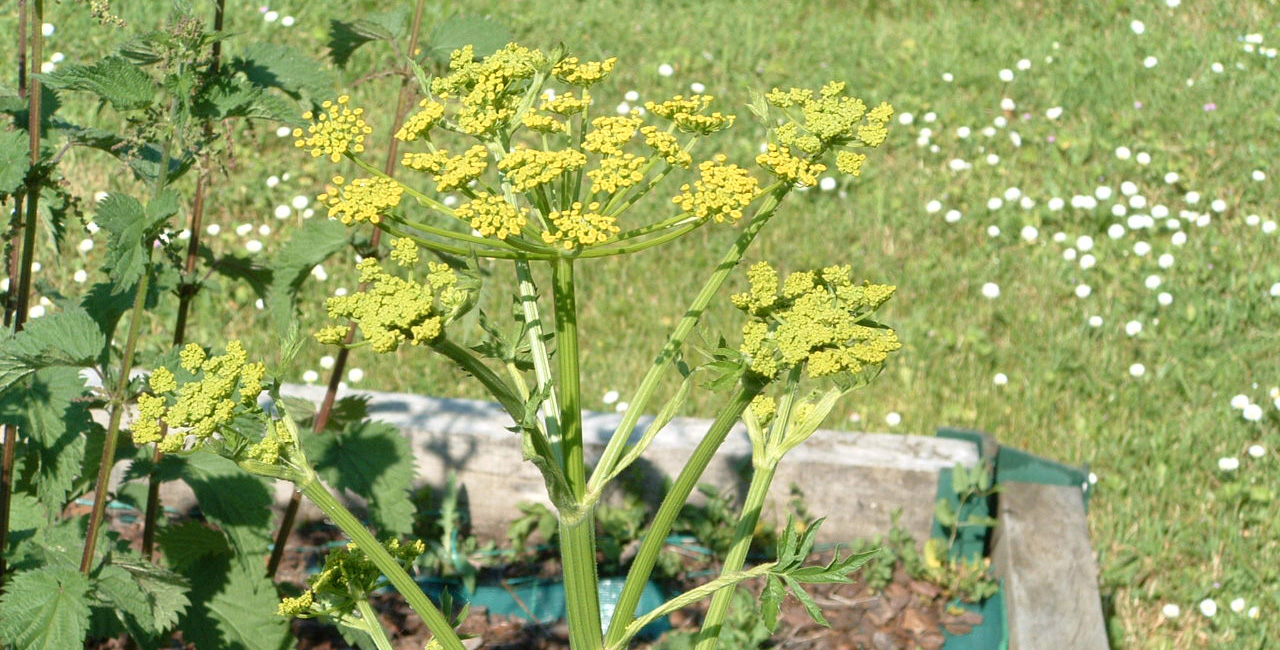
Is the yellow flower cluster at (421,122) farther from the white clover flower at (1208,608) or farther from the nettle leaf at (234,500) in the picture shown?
the white clover flower at (1208,608)

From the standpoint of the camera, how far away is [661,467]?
12.0 ft

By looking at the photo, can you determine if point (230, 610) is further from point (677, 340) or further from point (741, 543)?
point (677, 340)

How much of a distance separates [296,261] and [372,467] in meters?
0.46

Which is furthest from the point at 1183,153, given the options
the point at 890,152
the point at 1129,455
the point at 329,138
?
the point at 329,138

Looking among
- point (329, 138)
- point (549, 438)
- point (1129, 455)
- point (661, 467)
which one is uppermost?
point (329, 138)

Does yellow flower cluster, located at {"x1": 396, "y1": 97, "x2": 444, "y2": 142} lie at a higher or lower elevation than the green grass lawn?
higher

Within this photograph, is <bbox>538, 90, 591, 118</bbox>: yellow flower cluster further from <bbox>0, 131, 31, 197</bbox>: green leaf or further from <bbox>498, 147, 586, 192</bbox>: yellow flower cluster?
<bbox>0, 131, 31, 197</bbox>: green leaf

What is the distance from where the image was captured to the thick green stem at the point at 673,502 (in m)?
1.78

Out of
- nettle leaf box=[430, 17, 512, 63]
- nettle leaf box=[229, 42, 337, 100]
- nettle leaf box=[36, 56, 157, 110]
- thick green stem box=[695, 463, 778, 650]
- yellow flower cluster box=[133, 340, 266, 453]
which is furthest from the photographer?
nettle leaf box=[430, 17, 512, 63]

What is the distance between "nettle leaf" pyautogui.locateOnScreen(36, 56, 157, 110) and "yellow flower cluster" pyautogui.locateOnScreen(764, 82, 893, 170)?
104 cm

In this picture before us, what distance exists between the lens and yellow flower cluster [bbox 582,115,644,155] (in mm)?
1590

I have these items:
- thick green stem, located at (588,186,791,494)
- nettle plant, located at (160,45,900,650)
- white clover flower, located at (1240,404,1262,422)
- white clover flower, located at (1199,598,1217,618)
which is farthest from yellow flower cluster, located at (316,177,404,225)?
white clover flower, located at (1240,404,1262,422)

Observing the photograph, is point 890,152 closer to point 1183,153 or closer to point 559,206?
point 1183,153

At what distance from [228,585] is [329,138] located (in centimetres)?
141
